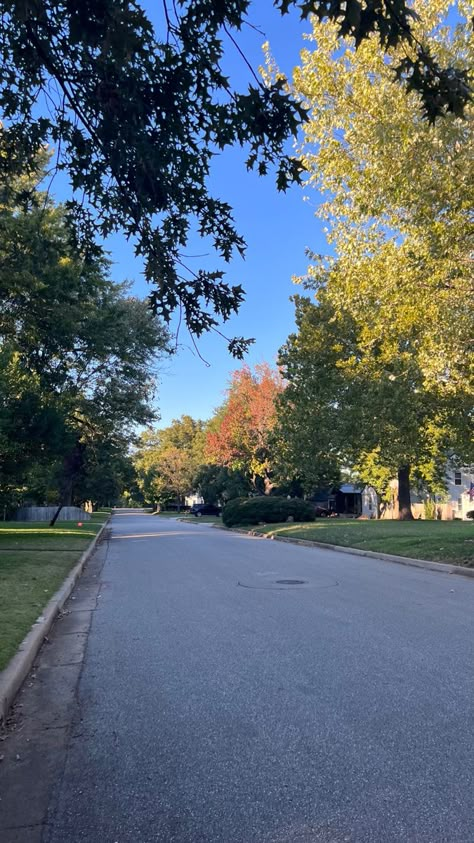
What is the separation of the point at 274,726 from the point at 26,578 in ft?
25.6

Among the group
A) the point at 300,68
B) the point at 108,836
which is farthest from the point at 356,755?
the point at 300,68

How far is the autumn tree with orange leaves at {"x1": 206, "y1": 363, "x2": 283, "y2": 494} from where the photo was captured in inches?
1692

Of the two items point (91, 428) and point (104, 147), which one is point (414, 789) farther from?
point (91, 428)

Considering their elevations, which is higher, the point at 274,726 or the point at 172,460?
the point at 172,460

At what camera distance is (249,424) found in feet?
146

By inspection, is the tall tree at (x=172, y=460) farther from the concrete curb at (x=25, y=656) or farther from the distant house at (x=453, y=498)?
the concrete curb at (x=25, y=656)

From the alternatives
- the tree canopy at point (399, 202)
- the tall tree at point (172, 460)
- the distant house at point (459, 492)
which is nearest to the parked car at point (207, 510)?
the tall tree at point (172, 460)

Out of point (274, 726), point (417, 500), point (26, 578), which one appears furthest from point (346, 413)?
point (417, 500)

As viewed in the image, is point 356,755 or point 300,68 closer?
point 356,755

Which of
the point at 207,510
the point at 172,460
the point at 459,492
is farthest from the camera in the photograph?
the point at 172,460

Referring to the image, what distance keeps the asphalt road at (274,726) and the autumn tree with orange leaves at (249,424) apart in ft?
111

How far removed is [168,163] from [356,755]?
4.53m

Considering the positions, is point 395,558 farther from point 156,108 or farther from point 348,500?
point 348,500

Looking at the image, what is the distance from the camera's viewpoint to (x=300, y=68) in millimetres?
13156
